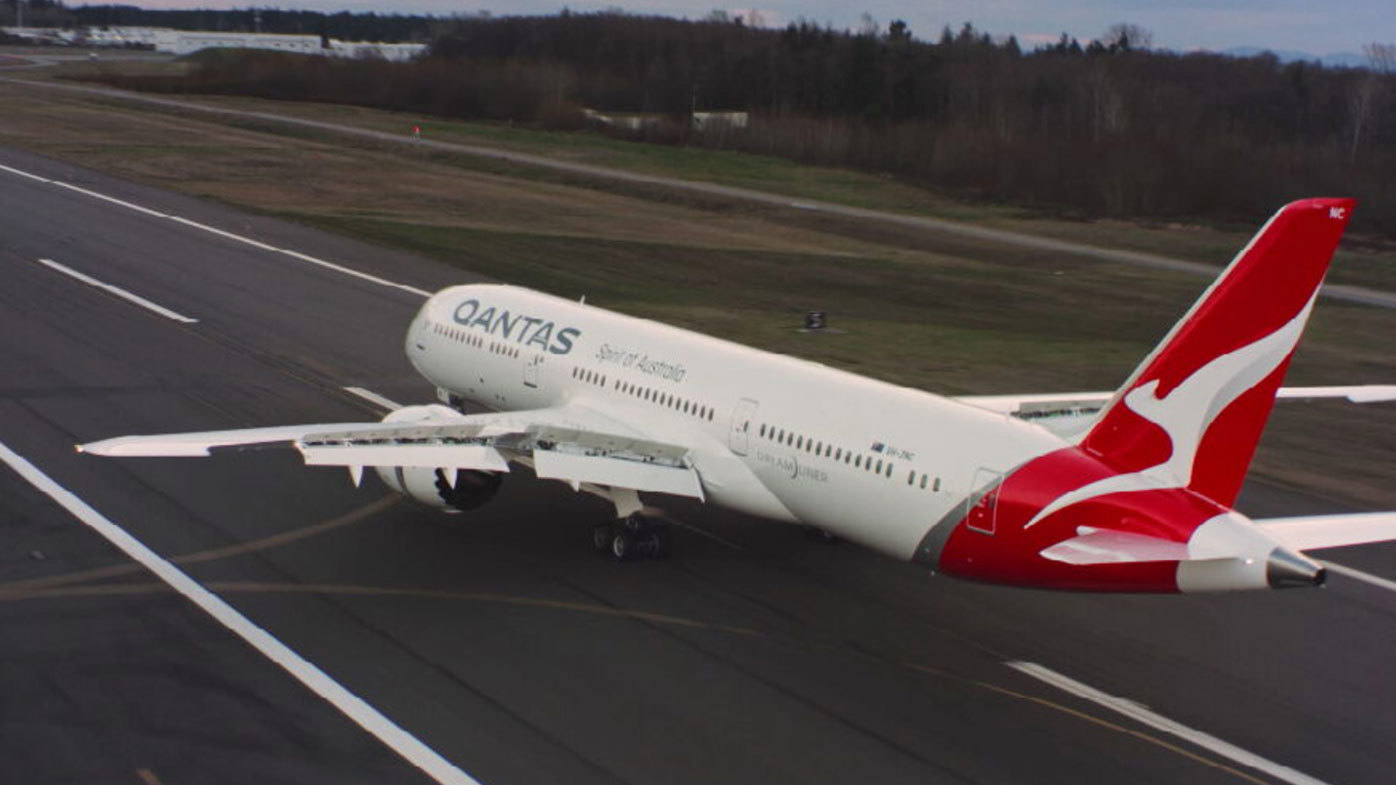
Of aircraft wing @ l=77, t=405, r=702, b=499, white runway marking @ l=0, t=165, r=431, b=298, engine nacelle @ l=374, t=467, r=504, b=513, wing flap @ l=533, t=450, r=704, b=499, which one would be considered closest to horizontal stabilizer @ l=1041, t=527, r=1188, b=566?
wing flap @ l=533, t=450, r=704, b=499

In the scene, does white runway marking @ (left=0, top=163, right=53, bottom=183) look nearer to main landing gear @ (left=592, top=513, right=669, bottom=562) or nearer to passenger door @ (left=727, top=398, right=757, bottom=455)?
main landing gear @ (left=592, top=513, right=669, bottom=562)

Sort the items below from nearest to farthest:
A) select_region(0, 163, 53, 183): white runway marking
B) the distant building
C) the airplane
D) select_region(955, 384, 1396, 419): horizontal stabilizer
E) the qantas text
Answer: the airplane, select_region(955, 384, 1396, 419): horizontal stabilizer, the qantas text, select_region(0, 163, 53, 183): white runway marking, the distant building

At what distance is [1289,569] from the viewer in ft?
70.5

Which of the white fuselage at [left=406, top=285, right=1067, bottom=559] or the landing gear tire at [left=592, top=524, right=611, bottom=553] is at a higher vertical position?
the white fuselage at [left=406, top=285, right=1067, bottom=559]

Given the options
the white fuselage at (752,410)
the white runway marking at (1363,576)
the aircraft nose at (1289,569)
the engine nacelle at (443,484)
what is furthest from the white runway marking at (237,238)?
the aircraft nose at (1289,569)

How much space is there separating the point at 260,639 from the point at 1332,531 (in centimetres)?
1782

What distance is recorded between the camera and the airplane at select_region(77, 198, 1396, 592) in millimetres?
22422

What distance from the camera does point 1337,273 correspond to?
74.7 meters

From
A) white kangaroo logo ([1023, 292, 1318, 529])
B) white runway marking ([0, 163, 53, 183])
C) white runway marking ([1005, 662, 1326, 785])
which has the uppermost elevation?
white kangaroo logo ([1023, 292, 1318, 529])

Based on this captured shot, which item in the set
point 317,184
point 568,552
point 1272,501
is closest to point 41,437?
point 568,552

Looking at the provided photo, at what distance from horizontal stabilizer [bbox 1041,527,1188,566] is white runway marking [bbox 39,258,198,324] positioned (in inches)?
1479

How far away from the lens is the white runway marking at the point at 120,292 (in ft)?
174

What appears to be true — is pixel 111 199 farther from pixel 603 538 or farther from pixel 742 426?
pixel 742 426

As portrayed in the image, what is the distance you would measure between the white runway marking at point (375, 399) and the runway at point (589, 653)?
5.96 m
